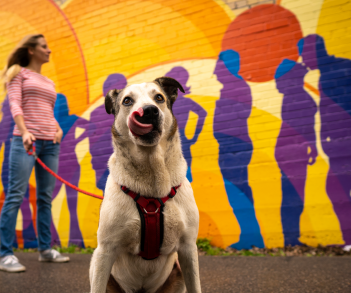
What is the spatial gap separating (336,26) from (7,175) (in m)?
5.50

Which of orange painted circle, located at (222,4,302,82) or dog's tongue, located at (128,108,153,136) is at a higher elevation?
orange painted circle, located at (222,4,302,82)

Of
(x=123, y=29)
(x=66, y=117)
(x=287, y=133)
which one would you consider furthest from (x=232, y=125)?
(x=66, y=117)

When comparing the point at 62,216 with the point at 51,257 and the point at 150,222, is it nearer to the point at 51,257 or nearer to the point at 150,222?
the point at 51,257

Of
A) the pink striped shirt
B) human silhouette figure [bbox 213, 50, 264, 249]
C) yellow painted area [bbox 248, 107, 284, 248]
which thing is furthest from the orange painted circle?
the pink striped shirt

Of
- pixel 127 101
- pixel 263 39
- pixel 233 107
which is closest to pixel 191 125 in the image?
pixel 233 107

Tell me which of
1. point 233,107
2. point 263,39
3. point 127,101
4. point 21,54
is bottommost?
point 127,101

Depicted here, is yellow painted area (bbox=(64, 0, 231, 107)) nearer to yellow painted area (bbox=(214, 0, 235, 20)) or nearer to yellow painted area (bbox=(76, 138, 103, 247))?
yellow painted area (bbox=(214, 0, 235, 20))

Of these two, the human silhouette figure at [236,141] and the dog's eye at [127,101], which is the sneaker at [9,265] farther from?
the human silhouette figure at [236,141]

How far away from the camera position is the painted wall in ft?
10.9

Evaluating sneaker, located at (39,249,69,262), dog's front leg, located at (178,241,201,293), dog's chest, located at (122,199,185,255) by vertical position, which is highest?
dog's chest, located at (122,199,185,255)

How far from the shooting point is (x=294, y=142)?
345 centimetres

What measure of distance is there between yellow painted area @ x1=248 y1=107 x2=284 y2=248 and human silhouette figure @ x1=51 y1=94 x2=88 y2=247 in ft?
8.52

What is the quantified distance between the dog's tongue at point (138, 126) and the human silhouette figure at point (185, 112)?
2.43 m

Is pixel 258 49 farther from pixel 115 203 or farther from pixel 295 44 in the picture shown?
pixel 115 203
